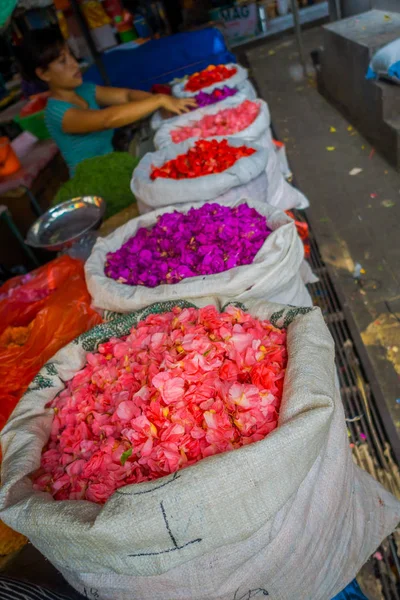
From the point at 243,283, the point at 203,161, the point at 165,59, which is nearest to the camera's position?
the point at 243,283

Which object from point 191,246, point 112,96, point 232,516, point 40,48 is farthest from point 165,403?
point 112,96

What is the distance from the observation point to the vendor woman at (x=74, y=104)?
256 centimetres

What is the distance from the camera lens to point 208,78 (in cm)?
367

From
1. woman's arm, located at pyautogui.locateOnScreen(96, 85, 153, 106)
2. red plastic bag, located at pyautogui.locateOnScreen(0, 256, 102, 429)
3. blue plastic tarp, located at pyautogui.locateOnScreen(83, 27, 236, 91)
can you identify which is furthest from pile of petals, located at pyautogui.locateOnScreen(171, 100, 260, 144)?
blue plastic tarp, located at pyautogui.locateOnScreen(83, 27, 236, 91)

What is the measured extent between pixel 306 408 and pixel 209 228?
3.21 feet

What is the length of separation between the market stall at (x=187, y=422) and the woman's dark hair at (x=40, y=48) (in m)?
1.28

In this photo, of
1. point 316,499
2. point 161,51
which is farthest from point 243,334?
point 161,51

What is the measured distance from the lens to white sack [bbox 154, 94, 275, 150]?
269 centimetres

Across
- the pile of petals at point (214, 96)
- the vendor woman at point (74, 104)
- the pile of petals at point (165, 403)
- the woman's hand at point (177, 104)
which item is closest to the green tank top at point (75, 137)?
the vendor woman at point (74, 104)

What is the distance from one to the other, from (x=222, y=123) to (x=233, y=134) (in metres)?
0.24

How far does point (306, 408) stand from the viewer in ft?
3.40

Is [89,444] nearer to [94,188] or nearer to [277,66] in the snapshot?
[94,188]

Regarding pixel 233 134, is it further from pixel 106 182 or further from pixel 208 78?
pixel 208 78

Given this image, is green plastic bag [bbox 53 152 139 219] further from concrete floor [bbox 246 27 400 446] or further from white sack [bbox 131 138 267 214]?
concrete floor [bbox 246 27 400 446]
